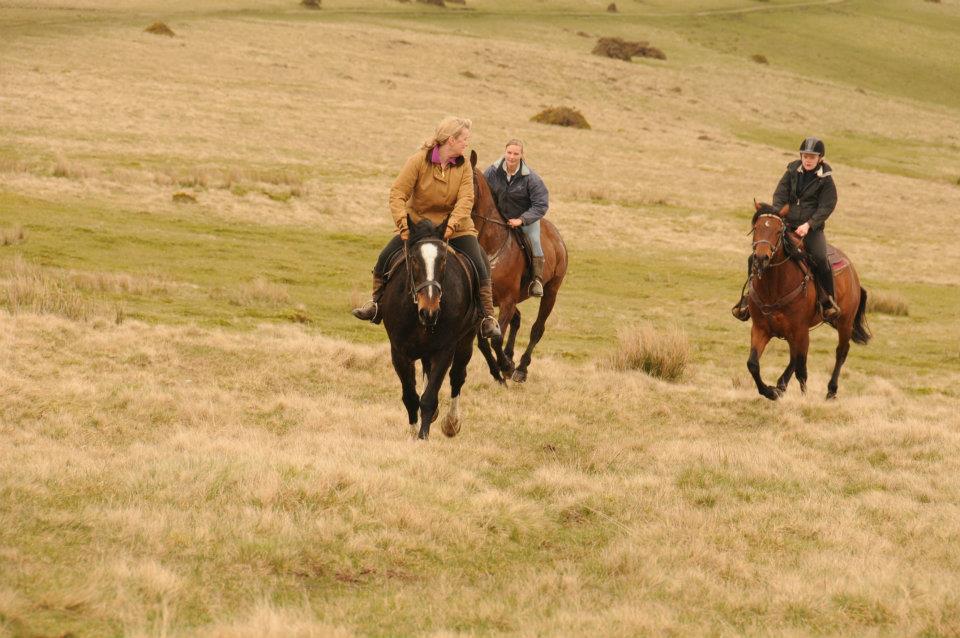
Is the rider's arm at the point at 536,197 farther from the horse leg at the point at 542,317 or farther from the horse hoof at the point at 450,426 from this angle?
the horse hoof at the point at 450,426

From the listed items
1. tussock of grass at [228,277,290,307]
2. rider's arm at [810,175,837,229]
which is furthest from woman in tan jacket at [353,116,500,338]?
tussock of grass at [228,277,290,307]

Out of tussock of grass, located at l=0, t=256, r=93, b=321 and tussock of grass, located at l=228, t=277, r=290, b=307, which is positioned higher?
tussock of grass, located at l=0, t=256, r=93, b=321

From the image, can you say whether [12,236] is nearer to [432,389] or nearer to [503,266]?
[503,266]

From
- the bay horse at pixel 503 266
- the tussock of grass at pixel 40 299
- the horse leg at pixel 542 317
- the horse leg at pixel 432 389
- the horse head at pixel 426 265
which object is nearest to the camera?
the horse head at pixel 426 265

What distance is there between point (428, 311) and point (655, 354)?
298 inches

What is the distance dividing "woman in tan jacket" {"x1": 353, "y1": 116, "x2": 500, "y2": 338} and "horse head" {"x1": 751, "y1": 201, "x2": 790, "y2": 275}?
14.7 ft

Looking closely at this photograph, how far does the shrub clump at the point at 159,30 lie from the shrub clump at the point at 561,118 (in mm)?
24987

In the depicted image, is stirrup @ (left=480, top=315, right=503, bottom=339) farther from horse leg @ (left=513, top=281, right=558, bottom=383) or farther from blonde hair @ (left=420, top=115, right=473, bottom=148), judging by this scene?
horse leg @ (left=513, top=281, right=558, bottom=383)

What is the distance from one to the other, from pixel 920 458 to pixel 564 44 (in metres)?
82.4

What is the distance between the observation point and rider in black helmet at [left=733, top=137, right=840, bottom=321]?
15164mm

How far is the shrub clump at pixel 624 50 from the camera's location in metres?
87.5

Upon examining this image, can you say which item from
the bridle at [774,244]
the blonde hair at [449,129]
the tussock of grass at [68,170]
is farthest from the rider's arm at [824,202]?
the tussock of grass at [68,170]

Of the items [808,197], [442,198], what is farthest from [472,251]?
[808,197]

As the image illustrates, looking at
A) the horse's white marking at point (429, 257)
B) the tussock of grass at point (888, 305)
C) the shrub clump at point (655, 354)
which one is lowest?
the tussock of grass at point (888, 305)
